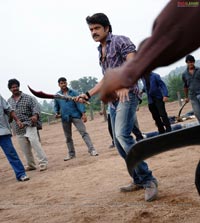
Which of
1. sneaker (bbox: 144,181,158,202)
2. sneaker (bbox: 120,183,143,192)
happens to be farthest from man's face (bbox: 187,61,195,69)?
sneaker (bbox: 144,181,158,202)

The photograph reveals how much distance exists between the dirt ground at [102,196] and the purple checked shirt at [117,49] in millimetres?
1028

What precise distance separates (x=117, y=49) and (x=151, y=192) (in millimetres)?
1299

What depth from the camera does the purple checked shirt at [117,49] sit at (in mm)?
2979

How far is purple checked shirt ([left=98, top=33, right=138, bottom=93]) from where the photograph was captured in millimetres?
2979

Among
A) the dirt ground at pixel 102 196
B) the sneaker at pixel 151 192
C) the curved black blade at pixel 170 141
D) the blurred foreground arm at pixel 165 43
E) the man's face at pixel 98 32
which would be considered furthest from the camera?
the man's face at pixel 98 32

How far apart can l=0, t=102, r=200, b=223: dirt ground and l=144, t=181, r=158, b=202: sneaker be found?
1.8 inches

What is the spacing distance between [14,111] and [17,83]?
0.51m

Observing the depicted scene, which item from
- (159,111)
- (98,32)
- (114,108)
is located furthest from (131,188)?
(159,111)

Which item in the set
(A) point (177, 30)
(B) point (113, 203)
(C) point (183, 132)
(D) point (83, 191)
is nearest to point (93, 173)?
(D) point (83, 191)

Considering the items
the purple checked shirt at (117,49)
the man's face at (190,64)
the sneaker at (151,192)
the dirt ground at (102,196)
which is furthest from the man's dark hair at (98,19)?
the man's face at (190,64)

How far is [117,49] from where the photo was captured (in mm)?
3027

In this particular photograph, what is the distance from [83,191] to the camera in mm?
3859

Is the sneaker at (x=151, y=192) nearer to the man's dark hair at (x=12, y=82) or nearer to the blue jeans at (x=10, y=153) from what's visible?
the blue jeans at (x=10, y=153)

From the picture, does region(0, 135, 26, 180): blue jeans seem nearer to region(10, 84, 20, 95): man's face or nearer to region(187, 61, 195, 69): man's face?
region(10, 84, 20, 95): man's face
